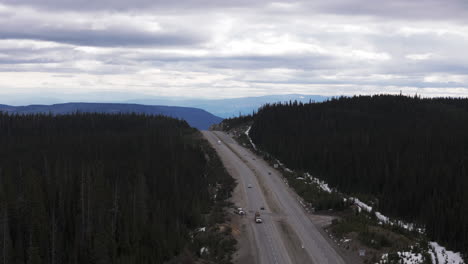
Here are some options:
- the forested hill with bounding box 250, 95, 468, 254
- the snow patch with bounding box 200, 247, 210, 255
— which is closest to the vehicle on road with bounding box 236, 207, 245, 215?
the snow patch with bounding box 200, 247, 210, 255

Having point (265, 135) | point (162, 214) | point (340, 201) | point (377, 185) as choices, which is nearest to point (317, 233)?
point (340, 201)

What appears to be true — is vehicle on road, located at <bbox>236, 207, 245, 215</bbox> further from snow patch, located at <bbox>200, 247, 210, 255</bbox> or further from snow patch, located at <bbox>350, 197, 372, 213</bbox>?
snow patch, located at <bbox>350, 197, 372, 213</bbox>

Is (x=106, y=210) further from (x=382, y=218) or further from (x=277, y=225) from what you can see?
(x=382, y=218)

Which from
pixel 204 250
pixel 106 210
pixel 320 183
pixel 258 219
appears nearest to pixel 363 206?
pixel 258 219

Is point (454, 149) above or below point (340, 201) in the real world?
above

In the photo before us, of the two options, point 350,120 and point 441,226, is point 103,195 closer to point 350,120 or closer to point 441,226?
point 441,226

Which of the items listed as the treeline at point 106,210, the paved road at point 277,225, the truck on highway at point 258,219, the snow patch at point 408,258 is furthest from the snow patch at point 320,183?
the snow patch at point 408,258
